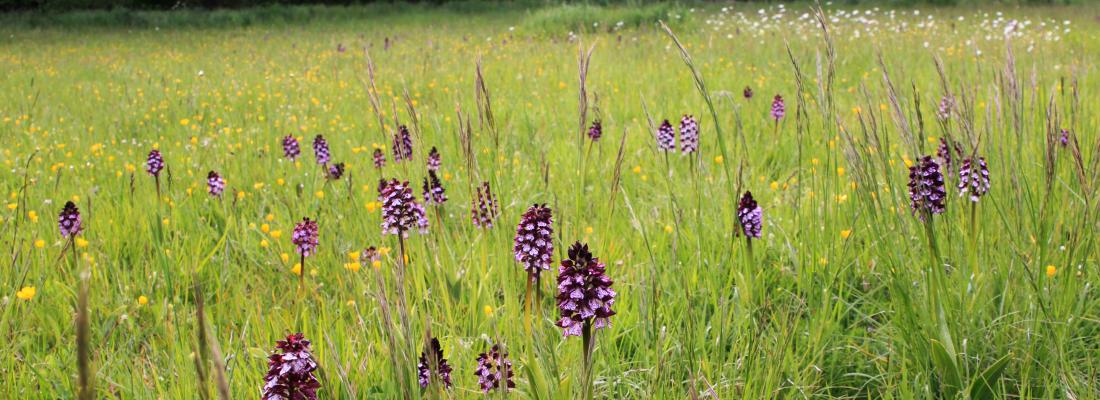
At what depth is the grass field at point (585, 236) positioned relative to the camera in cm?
161

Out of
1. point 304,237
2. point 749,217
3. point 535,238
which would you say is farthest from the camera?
point 304,237

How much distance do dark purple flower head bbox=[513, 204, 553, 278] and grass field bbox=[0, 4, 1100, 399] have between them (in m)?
0.05

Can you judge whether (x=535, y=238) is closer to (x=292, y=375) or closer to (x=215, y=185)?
(x=292, y=375)

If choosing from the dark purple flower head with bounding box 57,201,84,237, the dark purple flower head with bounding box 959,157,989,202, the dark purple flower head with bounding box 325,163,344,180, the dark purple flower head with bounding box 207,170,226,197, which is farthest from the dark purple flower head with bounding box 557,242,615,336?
the dark purple flower head with bounding box 207,170,226,197

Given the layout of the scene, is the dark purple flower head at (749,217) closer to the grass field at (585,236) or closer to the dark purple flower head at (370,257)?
the grass field at (585,236)

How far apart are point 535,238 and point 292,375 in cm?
56

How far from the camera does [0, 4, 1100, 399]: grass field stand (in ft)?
5.28

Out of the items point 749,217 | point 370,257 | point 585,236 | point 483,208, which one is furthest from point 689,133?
point 370,257

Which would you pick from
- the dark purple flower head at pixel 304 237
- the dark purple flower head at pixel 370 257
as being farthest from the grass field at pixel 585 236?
the dark purple flower head at pixel 304 237

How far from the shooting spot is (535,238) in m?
1.58

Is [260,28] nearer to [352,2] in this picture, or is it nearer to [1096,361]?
[352,2]

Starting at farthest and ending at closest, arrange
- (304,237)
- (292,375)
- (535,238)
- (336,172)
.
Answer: (336,172) → (304,237) → (535,238) → (292,375)

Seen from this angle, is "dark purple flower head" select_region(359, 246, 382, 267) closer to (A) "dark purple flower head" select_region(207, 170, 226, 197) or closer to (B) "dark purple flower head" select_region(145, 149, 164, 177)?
(A) "dark purple flower head" select_region(207, 170, 226, 197)

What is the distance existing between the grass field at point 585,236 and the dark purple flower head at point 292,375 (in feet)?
0.32
